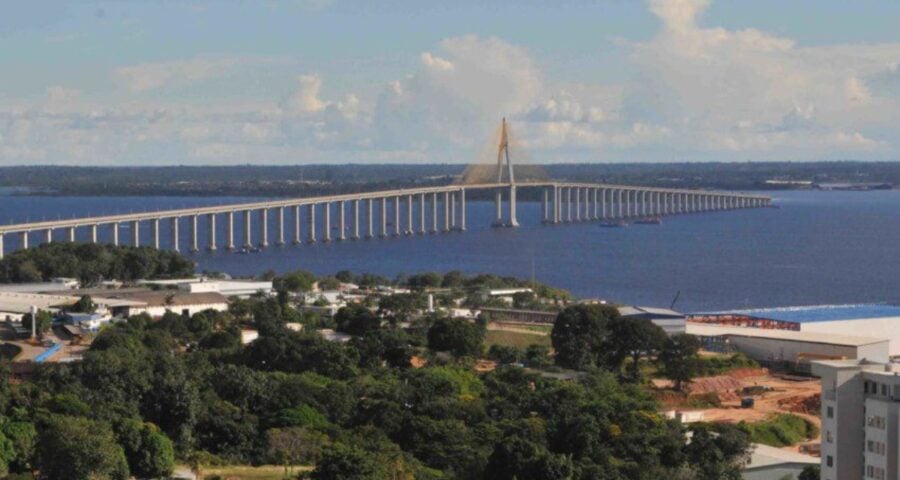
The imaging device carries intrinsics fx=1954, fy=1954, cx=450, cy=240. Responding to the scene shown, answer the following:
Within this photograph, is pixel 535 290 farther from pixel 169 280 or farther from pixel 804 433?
pixel 804 433

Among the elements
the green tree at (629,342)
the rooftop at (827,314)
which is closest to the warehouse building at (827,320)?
→ the rooftop at (827,314)

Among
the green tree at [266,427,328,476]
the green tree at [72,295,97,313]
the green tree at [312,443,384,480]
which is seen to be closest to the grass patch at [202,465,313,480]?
the green tree at [266,427,328,476]

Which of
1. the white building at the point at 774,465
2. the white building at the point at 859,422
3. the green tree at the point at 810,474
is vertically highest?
the white building at the point at 859,422

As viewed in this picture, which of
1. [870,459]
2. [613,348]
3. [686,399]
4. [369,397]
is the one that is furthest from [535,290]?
[870,459]

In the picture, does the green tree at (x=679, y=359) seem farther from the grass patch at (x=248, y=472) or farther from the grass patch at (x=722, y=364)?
the grass patch at (x=248, y=472)

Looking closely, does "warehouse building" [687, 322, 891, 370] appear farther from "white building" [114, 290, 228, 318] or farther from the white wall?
"white building" [114, 290, 228, 318]

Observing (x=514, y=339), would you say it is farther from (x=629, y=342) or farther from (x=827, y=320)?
(x=827, y=320)
